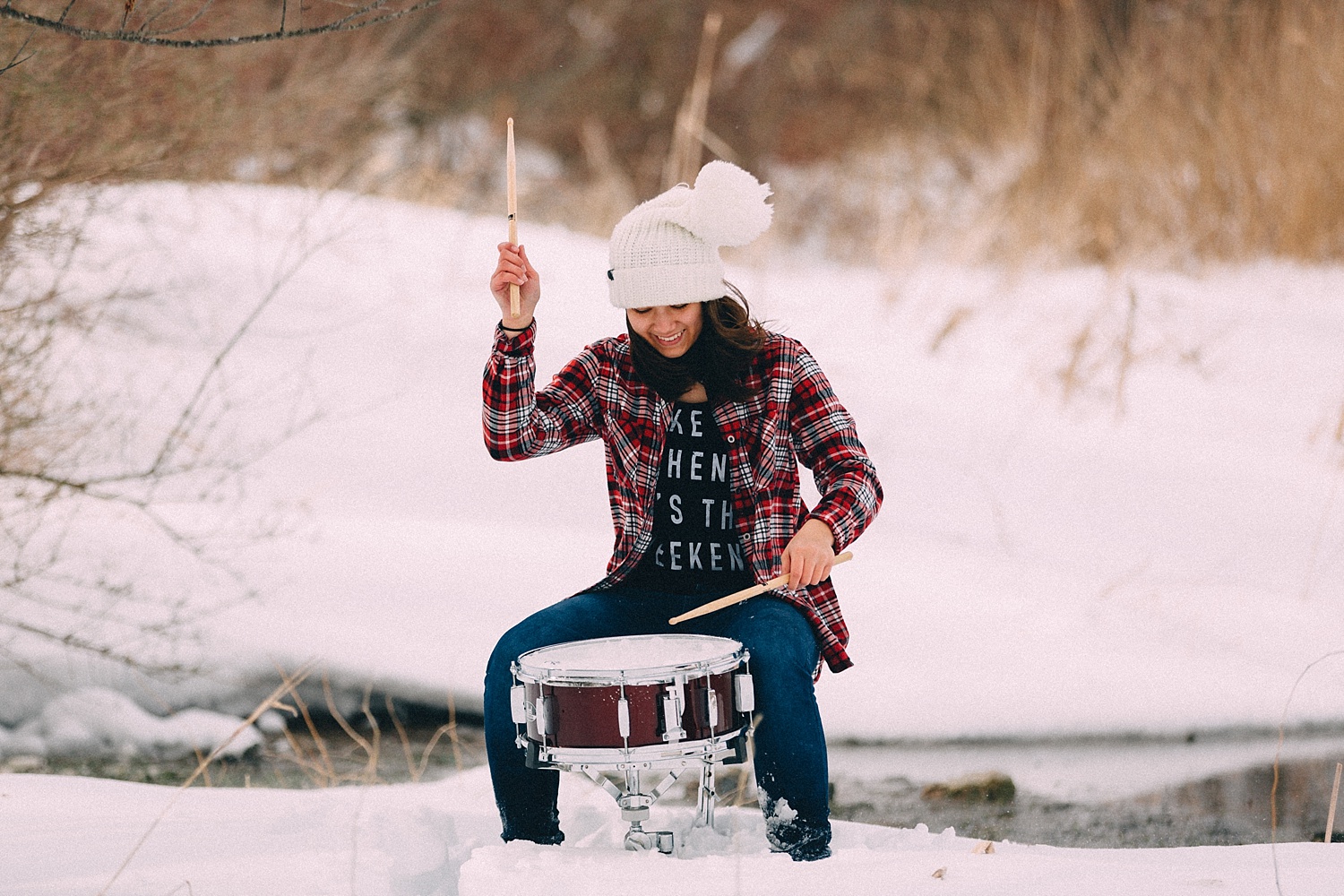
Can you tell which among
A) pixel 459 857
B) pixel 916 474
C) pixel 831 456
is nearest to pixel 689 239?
pixel 831 456

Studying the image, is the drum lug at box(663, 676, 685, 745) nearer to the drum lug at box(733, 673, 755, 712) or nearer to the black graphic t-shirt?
the drum lug at box(733, 673, 755, 712)

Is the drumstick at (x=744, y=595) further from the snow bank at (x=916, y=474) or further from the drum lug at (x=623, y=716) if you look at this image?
the snow bank at (x=916, y=474)

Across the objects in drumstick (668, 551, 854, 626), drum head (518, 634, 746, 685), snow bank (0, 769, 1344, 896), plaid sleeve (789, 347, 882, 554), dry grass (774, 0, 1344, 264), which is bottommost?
snow bank (0, 769, 1344, 896)

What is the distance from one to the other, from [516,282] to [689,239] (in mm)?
323

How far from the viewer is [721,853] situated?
234 cm

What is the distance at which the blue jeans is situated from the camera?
227cm

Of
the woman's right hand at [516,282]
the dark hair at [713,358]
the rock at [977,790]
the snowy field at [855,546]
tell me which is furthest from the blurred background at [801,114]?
the rock at [977,790]

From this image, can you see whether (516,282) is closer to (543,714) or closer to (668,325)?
(668,325)

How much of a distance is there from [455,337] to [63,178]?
2289 millimetres

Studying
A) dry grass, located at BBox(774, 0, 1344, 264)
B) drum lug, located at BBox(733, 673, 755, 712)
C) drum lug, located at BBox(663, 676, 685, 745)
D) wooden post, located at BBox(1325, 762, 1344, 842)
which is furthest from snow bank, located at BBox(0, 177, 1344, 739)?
drum lug, located at BBox(663, 676, 685, 745)

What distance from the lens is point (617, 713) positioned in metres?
2.14

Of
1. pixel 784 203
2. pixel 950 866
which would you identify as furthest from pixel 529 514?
pixel 784 203

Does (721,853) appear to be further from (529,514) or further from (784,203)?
(784,203)

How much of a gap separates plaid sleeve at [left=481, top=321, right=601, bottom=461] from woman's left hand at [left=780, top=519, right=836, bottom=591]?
1.70ft
